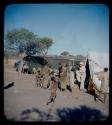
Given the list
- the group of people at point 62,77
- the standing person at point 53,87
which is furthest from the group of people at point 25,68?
the standing person at point 53,87

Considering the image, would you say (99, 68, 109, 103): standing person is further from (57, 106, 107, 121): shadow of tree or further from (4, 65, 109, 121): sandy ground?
(57, 106, 107, 121): shadow of tree

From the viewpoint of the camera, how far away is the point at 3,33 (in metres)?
3.96

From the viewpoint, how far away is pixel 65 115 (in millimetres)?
4629

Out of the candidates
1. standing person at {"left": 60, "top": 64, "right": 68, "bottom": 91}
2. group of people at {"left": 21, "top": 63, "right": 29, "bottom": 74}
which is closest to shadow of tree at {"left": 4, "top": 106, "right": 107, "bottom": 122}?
standing person at {"left": 60, "top": 64, "right": 68, "bottom": 91}

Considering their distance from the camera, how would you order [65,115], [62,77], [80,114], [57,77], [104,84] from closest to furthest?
[65,115] < [80,114] < [104,84] < [57,77] < [62,77]

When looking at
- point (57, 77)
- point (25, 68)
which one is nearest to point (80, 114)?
point (57, 77)

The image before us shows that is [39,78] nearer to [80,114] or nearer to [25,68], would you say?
[25,68]

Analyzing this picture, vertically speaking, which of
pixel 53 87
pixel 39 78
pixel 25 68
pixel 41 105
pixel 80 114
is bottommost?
pixel 80 114

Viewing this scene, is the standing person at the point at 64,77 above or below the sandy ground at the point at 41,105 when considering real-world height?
above

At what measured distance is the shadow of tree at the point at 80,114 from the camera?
14.9 ft

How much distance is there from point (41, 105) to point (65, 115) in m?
0.57

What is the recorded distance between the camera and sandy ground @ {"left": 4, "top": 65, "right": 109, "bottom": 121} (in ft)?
14.5

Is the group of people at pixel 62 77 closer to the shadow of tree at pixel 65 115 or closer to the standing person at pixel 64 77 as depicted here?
the standing person at pixel 64 77

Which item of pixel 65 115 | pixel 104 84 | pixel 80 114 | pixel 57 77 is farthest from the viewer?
pixel 57 77
